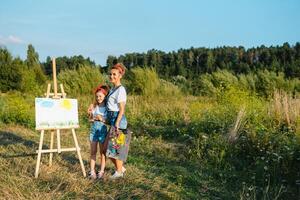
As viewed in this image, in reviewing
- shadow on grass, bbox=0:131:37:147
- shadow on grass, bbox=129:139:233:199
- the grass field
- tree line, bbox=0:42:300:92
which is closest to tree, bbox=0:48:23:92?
tree line, bbox=0:42:300:92

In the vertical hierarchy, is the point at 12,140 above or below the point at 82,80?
below

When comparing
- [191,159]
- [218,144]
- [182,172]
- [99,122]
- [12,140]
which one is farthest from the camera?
[12,140]

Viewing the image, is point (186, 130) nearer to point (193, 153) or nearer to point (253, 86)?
point (193, 153)

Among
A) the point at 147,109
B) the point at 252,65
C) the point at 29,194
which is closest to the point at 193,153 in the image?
the point at 29,194

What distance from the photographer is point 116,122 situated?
5980 millimetres

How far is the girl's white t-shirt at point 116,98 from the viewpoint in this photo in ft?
19.8

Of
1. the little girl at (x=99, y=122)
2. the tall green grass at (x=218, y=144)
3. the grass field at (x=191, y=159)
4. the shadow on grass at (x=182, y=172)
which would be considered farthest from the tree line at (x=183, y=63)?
the little girl at (x=99, y=122)

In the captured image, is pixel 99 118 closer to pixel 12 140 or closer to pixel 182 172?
pixel 182 172

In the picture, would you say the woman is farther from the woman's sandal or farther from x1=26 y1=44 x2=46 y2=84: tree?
x1=26 y1=44 x2=46 y2=84: tree

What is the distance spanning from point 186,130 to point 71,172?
13.1 ft

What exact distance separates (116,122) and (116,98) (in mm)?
350

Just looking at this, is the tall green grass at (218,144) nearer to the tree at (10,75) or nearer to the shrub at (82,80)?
the shrub at (82,80)

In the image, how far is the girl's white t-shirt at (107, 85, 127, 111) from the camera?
19.8 ft

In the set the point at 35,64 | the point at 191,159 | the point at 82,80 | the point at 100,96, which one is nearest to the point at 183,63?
the point at 35,64
